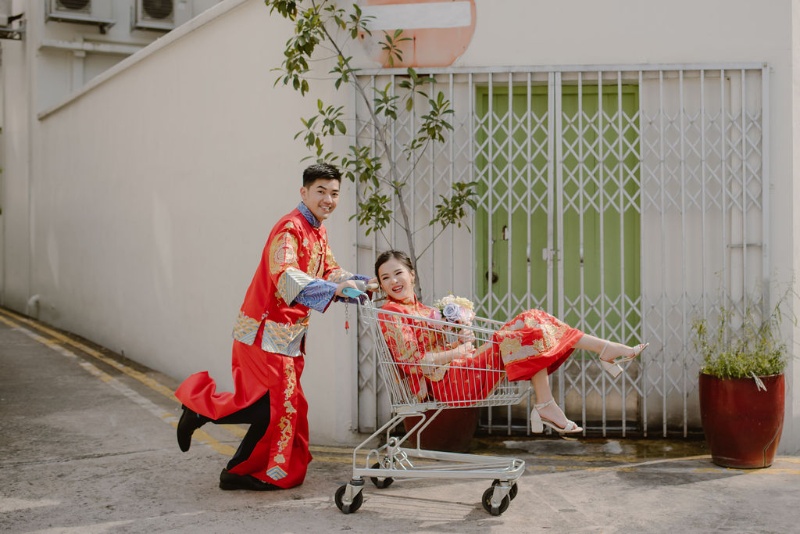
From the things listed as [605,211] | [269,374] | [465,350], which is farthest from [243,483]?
[605,211]

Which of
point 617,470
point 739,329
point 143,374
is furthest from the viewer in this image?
point 143,374

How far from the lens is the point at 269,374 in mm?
5004

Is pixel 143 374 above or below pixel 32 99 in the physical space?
below

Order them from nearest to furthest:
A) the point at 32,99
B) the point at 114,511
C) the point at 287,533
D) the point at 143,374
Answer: the point at 287,533, the point at 114,511, the point at 143,374, the point at 32,99

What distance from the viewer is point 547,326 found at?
4.49 meters

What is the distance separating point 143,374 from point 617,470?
4.92 m

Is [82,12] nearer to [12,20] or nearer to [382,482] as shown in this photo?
[12,20]

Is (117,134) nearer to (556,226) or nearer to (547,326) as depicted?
(556,226)

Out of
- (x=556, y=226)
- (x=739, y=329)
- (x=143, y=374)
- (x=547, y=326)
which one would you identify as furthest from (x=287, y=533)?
(x=143, y=374)

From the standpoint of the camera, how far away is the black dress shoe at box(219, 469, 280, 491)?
5109 millimetres

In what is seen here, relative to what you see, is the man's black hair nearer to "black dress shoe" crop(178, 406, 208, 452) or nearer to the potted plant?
"black dress shoe" crop(178, 406, 208, 452)

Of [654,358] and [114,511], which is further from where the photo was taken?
[654,358]

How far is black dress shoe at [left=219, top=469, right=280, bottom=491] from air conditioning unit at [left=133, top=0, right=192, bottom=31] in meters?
9.84

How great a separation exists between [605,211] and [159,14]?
29.9 feet
